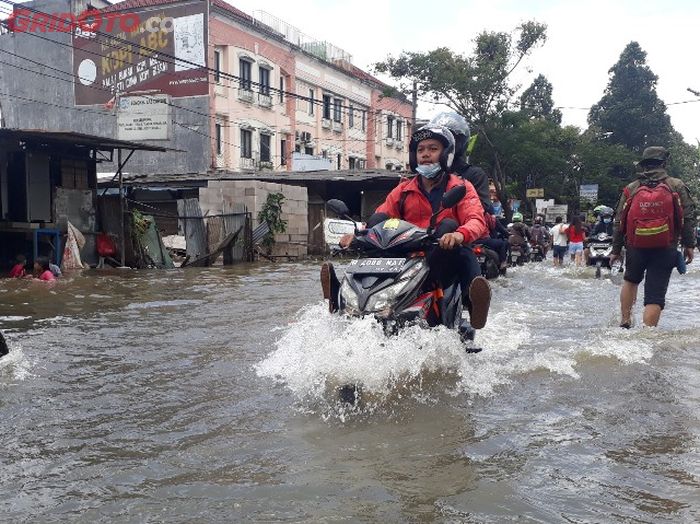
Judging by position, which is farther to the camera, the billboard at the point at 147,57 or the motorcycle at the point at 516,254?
the billboard at the point at 147,57

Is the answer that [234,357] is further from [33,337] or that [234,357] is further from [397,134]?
[397,134]

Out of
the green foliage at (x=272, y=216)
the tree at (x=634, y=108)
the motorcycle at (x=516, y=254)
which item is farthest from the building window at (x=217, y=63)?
the tree at (x=634, y=108)

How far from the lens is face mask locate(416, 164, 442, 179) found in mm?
4676

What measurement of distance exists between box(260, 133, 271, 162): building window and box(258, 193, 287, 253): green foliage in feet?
45.8

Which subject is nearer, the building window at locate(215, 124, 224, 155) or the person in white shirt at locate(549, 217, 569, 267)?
the person in white shirt at locate(549, 217, 569, 267)

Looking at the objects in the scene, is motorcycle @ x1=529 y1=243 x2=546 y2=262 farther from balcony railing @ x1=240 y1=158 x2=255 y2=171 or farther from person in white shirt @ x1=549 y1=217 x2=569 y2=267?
balcony railing @ x1=240 y1=158 x2=255 y2=171

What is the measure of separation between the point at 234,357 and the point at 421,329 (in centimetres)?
204

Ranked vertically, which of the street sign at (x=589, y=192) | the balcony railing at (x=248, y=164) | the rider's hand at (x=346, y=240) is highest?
the balcony railing at (x=248, y=164)

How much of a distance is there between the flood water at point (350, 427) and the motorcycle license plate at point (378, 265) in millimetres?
350

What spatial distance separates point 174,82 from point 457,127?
2647 cm

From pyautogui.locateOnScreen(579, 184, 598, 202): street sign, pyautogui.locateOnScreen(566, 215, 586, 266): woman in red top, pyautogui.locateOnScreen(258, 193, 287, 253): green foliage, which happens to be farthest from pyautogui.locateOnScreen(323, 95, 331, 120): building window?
pyautogui.locateOnScreen(566, 215, 586, 266): woman in red top

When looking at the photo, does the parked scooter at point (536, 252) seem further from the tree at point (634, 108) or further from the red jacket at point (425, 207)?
the tree at point (634, 108)

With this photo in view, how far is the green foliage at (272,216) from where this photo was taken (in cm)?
1962

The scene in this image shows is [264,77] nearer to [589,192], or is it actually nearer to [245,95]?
[245,95]
